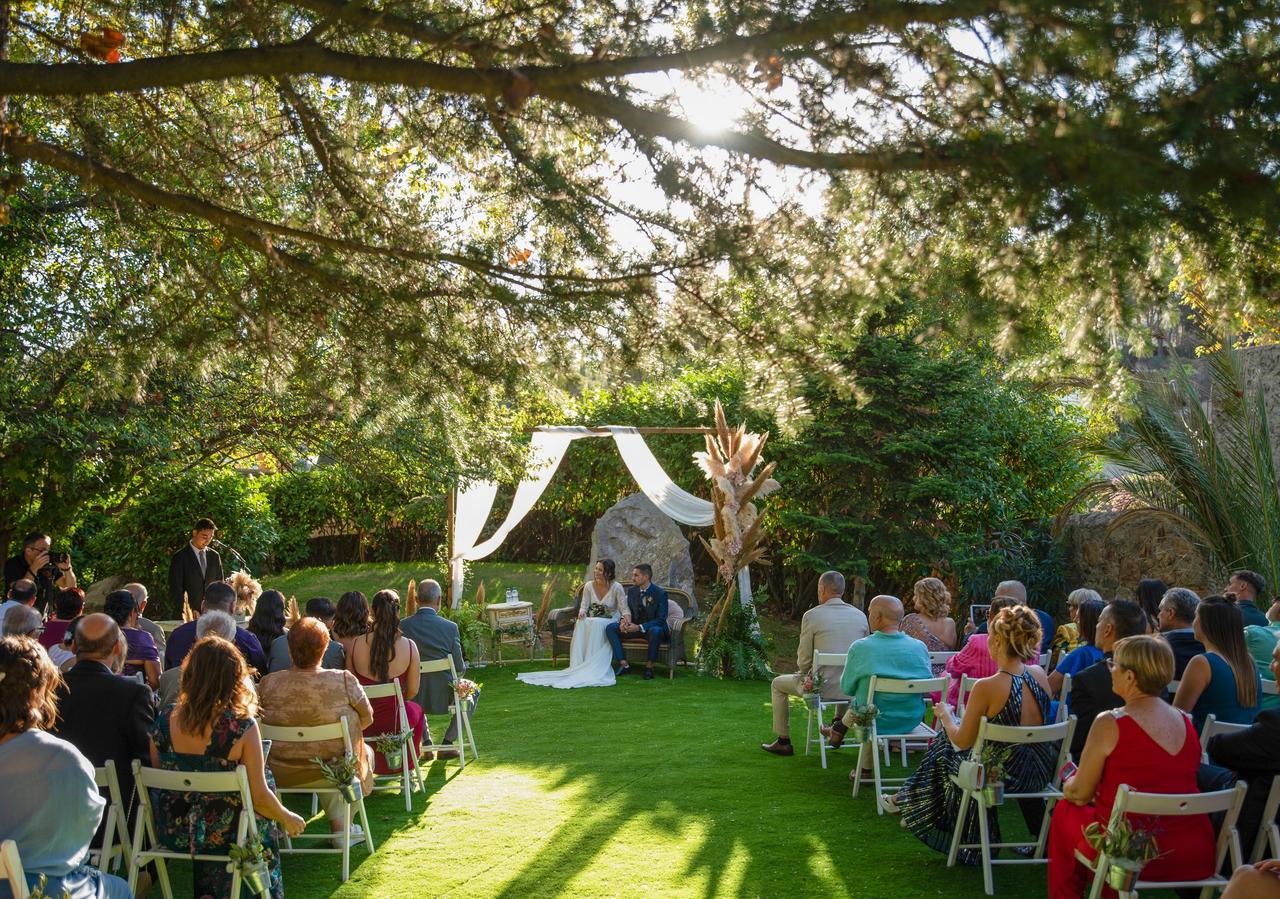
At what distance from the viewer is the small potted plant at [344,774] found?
4867mm

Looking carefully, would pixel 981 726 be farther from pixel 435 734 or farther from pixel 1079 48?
pixel 435 734

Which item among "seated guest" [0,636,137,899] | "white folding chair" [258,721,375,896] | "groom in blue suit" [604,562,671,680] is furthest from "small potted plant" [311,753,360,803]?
"groom in blue suit" [604,562,671,680]

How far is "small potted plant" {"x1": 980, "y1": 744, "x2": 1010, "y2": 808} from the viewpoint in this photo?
4645 mm

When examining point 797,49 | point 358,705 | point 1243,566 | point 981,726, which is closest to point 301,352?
point 358,705

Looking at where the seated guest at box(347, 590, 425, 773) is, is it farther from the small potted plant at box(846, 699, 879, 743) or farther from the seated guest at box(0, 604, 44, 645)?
the small potted plant at box(846, 699, 879, 743)

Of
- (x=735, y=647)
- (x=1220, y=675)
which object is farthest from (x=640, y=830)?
(x=735, y=647)

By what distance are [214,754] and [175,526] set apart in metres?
10.2

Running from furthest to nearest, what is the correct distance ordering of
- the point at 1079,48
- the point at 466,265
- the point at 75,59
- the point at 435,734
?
the point at 435,734 < the point at 75,59 < the point at 466,265 < the point at 1079,48

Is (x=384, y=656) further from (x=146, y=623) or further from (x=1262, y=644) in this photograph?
(x=1262, y=644)

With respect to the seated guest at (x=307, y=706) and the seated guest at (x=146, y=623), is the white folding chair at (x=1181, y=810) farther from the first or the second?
the seated guest at (x=146, y=623)

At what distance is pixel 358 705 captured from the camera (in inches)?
205

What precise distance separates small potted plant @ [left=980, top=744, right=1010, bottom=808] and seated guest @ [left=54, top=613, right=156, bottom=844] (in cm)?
349

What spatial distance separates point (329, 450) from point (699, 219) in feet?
18.3

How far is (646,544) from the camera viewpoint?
14.0 meters
